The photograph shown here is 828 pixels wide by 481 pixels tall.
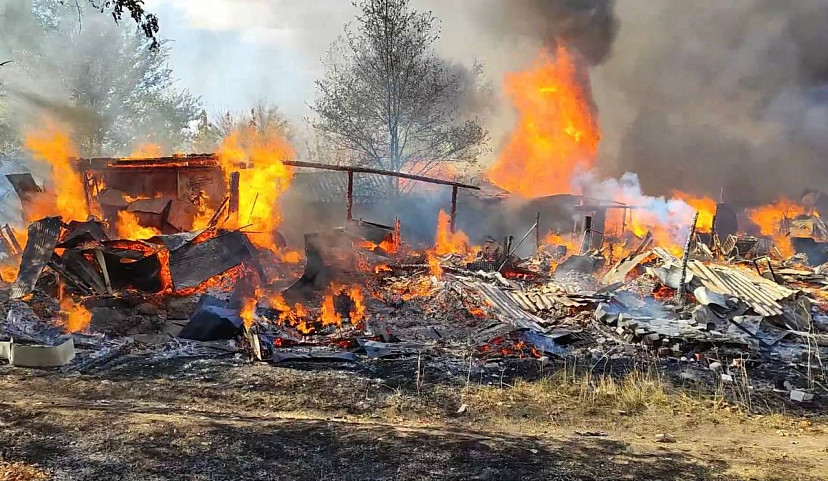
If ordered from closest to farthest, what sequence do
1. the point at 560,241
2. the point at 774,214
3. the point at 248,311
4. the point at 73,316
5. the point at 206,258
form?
the point at 73,316, the point at 248,311, the point at 206,258, the point at 560,241, the point at 774,214

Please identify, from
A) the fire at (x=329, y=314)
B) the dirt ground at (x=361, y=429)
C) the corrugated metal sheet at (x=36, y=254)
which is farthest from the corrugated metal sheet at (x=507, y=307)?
the corrugated metal sheet at (x=36, y=254)

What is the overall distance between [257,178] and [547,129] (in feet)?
76.4

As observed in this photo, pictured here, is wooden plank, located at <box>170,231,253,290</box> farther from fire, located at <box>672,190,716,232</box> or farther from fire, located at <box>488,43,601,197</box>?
fire, located at <box>488,43,601,197</box>

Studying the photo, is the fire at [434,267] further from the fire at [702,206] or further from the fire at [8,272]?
the fire at [702,206]

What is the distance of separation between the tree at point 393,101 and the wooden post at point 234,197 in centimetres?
1228

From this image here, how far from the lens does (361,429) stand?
5133 millimetres

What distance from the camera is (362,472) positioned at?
413 centimetres

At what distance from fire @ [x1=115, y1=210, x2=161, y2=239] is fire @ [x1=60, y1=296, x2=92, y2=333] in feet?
10.7

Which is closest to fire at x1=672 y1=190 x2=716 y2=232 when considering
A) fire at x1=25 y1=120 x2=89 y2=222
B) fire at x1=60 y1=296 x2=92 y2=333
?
fire at x1=25 y1=120 x2=89 y2=222

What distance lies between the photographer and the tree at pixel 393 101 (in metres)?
26.4

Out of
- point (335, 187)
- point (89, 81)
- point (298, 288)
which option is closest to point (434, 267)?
point (298, 288)

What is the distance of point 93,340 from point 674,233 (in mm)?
21266

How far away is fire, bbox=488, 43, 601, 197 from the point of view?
33406mm

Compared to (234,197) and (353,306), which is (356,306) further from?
(234,197)
